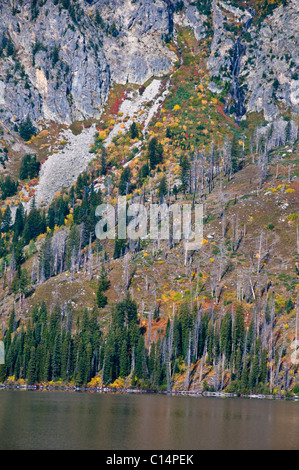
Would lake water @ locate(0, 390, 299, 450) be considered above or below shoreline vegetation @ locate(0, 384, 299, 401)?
below

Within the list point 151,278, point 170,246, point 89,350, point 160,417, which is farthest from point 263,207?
point 160,417

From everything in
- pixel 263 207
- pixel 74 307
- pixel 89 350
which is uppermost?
pixel 263 207

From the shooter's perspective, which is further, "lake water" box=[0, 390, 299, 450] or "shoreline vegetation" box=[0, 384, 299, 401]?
"shoreline vegetation" box=[0, 384, 299, 401]

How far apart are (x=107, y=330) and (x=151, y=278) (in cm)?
2109

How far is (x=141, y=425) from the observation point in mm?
75188

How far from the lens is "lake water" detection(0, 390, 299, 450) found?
63000mm

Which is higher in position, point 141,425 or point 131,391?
point 131,391

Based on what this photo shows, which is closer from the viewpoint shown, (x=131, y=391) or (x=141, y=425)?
(x=141, y=425)

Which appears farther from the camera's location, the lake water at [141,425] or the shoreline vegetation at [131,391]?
the shoreline vegetation at [131,391]

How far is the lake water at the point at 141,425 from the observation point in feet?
207

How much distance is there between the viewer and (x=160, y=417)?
82.5m

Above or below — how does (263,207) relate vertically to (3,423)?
above

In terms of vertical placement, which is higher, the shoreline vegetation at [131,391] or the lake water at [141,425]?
the shoreline vegetation at [131,391]
